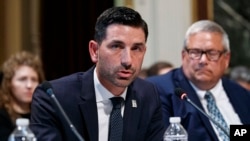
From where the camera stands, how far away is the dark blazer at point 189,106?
3.59 meters

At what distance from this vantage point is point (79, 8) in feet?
21.4

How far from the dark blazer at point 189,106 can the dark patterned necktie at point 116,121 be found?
69cm

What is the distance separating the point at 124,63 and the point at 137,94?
0.36 m

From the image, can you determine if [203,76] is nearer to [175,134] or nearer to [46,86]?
[175,134]

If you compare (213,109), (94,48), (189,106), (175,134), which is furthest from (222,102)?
(94,48)

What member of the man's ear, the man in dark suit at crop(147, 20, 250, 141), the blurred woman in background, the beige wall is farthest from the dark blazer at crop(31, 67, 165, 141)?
the beige wall

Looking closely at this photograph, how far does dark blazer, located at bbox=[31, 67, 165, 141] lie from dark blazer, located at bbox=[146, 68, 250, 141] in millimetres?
486

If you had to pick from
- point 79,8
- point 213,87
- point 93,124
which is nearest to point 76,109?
point 93,124

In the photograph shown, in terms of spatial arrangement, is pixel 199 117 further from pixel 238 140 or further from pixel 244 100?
pixel 238 140

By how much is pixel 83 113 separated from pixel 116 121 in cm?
15

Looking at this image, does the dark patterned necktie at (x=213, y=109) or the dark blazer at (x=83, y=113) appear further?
the dark patterned necktie at (x=213, y=109)

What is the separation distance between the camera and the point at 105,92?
2.89 metres

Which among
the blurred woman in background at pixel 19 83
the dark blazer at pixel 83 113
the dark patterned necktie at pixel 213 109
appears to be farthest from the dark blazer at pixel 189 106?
the blurred woman in background at pixel 19 83

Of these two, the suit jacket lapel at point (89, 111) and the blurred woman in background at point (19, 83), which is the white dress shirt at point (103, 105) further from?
the blurred woman in background at point (19, 83)
